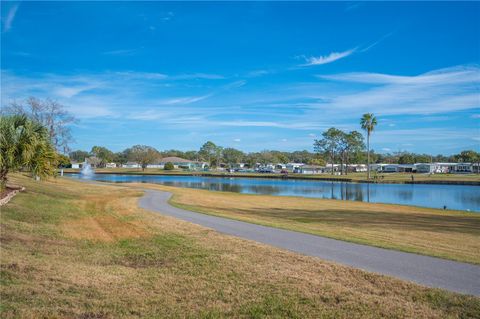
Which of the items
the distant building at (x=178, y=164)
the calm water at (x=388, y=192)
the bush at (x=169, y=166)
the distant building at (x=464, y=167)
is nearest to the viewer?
the calm water at (x=388, y=192)

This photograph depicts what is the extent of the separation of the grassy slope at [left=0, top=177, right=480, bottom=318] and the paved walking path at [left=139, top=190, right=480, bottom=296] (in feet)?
2.32

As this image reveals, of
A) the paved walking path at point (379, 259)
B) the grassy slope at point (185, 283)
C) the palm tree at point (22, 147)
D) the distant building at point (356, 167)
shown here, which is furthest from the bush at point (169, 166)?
the grassy slope at point (185, 283)

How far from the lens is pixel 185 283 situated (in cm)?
759

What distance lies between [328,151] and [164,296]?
128772 mm

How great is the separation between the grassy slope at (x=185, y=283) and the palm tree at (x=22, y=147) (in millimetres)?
6108

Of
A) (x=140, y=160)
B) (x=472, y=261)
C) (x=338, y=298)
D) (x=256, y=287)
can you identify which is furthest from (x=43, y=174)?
(x=140, y=160)

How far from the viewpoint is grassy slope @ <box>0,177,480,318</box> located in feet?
20.1

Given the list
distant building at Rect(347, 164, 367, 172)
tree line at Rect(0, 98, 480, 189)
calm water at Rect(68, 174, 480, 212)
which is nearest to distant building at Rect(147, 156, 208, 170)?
tree line at Rect(0, 98, 480, 189)

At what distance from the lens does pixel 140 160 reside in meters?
131

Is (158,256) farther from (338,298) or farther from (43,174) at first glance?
(43,174)

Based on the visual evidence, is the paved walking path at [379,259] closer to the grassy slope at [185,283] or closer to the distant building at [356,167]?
the grassy slope at [185,283]

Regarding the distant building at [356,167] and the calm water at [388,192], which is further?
the distant building at [356,167]

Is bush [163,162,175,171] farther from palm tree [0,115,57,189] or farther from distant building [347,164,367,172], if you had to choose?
palm tree [0,115,57,189]

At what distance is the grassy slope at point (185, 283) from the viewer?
6133 mm
